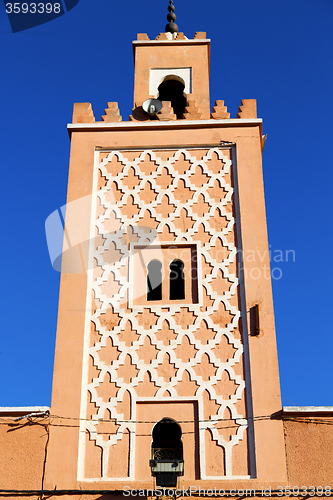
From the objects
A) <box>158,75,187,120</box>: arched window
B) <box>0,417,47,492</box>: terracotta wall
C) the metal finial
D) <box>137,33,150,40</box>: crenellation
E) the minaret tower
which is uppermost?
the metal finial

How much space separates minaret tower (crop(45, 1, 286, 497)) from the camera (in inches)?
310

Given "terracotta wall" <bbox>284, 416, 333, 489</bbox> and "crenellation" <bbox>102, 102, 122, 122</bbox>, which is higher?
"crenellation" <bbox>102, 102, 122, 122</bbox>

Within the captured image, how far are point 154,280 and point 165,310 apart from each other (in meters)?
0.55

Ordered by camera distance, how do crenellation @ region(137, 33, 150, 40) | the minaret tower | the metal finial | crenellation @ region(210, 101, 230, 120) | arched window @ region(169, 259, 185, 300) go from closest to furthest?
the minaret tower
arched window @ region(169, 259, 185, 300)
crenellation @ region(210, 101, 230, 120)
crenellation @ region(137, 33, 150, 40)
the metal finial

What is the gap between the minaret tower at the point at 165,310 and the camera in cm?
788

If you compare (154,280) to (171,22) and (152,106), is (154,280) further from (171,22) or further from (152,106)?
(171,22)

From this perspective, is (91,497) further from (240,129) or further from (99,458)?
(240,129)

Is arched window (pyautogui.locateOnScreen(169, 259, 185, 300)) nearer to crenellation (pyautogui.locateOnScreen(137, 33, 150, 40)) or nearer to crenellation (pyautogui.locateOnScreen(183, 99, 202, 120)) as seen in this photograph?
crenellation (pyautogui.locateOnScreen(183, 99, 202, 120))

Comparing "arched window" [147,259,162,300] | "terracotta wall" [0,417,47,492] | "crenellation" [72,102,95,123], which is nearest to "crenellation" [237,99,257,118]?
"crenellation" [72,102,95,123]

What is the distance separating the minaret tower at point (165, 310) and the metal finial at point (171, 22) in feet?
8.46

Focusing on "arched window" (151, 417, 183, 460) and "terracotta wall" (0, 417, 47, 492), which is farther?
"arched window" (151, 417, 183, 460)

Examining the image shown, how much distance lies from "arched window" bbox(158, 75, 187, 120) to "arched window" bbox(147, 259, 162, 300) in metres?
3.45

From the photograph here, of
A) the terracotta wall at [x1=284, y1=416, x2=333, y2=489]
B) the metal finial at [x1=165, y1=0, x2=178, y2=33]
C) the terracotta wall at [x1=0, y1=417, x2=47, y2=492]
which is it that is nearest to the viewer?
the terracotta wall at [x1=284, y1=416, x2=333, y2=489]

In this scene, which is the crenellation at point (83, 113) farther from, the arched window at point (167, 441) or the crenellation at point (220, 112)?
the arched window at point (167, 441)
